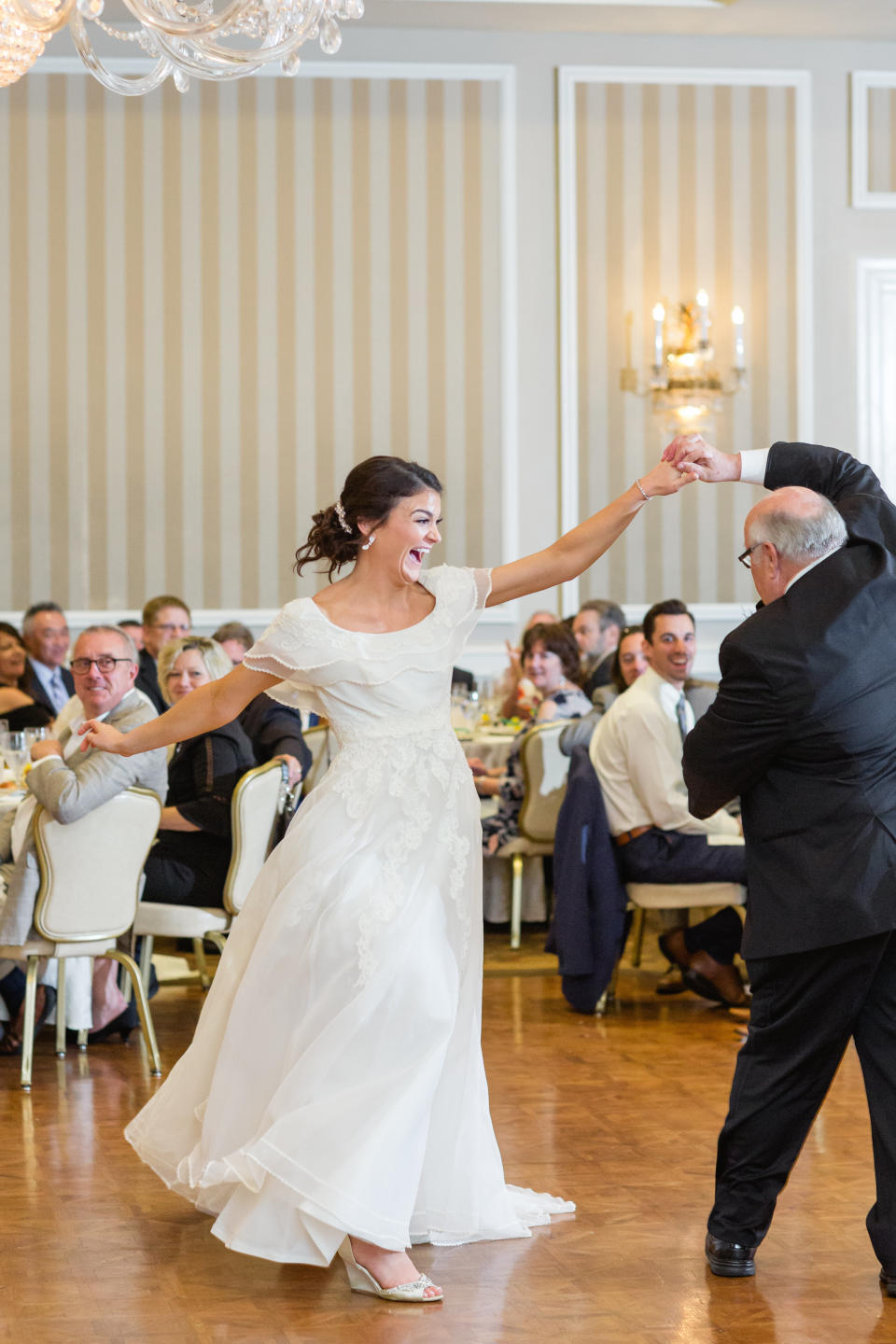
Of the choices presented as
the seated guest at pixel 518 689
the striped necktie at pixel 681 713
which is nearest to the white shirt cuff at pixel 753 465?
the striped necktie at pixel 681 713

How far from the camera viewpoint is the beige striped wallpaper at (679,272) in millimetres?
9219

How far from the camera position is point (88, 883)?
4.41m

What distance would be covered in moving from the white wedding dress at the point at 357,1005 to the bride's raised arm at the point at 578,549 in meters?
0.08

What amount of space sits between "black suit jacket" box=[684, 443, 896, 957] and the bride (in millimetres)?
512

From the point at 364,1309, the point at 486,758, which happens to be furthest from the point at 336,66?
the point at 364,1309

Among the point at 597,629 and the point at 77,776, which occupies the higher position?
the point at 597,629

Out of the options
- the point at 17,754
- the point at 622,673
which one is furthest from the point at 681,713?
the point at 17,754

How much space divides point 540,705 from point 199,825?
2.05 m

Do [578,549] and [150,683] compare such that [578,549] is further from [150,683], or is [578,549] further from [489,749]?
[150,683]

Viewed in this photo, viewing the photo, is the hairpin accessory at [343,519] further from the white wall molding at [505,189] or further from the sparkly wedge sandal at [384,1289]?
the white wall molding at [505,189]

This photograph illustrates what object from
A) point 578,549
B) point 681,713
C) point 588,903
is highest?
point 578,549

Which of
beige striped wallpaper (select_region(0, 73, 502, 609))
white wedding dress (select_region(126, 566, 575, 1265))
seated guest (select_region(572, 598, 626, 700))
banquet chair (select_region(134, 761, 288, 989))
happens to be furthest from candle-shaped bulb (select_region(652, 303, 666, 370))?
white wedding dress (select_region(126, 566, 575, 1265))

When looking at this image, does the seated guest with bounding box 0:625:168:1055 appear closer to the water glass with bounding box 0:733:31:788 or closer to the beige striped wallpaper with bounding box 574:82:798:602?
the water glass with bounding box 0:733:31:788

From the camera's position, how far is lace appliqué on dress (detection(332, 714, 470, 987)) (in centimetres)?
295
